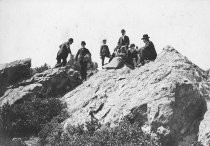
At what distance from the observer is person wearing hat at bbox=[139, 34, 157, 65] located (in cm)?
2011

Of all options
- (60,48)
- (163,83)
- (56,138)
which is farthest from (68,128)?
(60,48)

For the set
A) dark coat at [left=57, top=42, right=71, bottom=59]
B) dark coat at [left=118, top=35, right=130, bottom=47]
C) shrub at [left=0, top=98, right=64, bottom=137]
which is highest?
dark coat at [left=118, top=35, right=130, bottom=47]

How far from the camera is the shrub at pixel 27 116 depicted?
18844 mm

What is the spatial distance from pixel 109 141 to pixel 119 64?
28.4 feet

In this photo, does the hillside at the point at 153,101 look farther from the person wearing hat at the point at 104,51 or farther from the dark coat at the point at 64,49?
the person wearing hat at the point at 104,51

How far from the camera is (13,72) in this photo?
23156 mm

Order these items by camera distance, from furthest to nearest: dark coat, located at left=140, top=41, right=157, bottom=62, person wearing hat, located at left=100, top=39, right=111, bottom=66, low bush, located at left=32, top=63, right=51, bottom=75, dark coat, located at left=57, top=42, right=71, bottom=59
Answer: low bush, located at left=32, top=63, right=51, bottom=75 → person wearing hat, located at left=100, top=39, right=111, bottom=66 → dark coat, located at left=57, top=42, right=71, bottom=59 → dark coat, located at left=140, top=41, right=157, bottom=62

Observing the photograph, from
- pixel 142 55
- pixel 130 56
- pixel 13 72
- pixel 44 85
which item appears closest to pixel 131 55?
pixel 130 56

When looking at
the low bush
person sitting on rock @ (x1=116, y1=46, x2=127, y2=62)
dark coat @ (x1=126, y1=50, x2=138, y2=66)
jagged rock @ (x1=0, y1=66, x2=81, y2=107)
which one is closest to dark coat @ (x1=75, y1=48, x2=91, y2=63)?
jagged rock @ (x1=0, y1=66, x2=81, y2=107)

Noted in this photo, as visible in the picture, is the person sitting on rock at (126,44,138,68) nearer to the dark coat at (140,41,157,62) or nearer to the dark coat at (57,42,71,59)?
the dark coat at (140,41,157,62)

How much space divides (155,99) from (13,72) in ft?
36.7

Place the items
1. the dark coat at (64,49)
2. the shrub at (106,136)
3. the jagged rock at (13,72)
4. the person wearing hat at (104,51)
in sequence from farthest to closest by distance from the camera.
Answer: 1. the person wearing hat at (104,51)
2. the jagged rock at (13,72)
3. the dark coat at (64,49)
4. the shrub at (106,136)

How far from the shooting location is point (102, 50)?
24.6 meters

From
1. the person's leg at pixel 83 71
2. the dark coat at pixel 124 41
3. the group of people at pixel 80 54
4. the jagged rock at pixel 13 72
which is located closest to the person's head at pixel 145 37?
the dark coat at pixel 124 41
